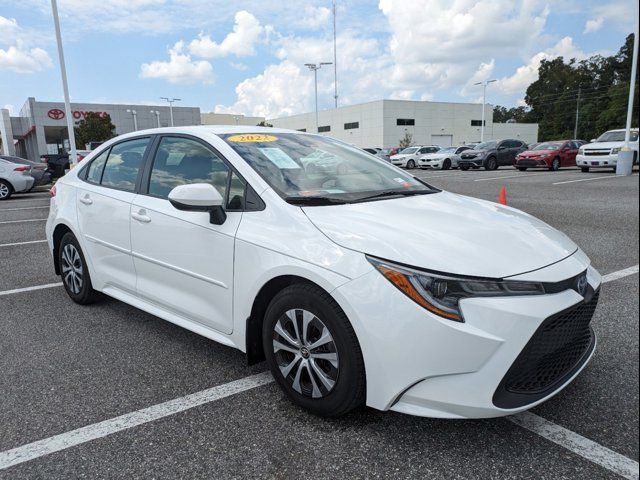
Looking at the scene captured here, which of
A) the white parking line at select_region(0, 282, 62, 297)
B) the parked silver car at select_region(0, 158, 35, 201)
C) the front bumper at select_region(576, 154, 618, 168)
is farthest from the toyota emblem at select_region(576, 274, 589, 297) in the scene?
the front bumper at select_region(576, 154, 618, 168)

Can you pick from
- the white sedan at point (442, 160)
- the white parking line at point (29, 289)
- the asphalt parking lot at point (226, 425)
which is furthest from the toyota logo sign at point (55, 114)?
the asphalt parking lot at point (226, 425)

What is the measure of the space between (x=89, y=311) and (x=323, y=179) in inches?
104

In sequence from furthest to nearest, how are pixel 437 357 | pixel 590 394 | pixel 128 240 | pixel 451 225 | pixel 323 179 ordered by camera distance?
pixel 128 240 → pixel 323 179 → pixel 590 394 → pixel 451 225 → pixel 437 357

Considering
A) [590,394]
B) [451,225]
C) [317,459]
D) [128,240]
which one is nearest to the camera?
[317,459]

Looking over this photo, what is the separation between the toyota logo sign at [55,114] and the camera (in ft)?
173

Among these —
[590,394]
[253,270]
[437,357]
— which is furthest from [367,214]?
[590,394]

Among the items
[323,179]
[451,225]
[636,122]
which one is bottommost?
[451,225]

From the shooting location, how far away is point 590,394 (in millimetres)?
2773

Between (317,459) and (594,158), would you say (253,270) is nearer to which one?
(317,459)

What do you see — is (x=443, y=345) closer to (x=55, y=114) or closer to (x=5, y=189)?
(x=5, y=189)

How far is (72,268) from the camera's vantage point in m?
4.49

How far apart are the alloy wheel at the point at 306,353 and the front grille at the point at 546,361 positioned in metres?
0.80

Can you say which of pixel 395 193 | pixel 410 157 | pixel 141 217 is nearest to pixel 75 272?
pixel 141 217

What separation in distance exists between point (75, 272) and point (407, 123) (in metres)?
65.3
